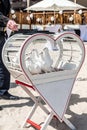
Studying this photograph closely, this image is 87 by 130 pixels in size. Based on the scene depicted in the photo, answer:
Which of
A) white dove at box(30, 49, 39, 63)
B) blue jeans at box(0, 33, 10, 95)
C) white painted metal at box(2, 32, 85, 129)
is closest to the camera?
white painted metal at box(2, 32, 85, 129)

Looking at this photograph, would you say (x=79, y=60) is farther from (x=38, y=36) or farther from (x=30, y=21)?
(x=30, y=21)

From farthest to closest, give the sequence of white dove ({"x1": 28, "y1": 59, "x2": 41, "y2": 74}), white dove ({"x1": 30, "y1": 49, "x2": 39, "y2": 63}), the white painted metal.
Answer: white dove ({"x1": 30, "y1": 49, "x2": 39, "y2": 63}) → white dove ({"x1": 28, "y1": 59, "x2": 41, "y2": 74}) → the white painted metal

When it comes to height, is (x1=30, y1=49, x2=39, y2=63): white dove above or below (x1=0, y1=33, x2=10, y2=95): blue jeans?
above

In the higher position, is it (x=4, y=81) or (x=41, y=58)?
(x=41, y=58)

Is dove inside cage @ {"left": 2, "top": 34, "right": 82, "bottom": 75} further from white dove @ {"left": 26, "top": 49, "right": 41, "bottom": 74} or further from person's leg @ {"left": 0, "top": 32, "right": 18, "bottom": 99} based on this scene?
person's leg @ {"left": 0, "top": 32, "right": 18, "bottom": 99}

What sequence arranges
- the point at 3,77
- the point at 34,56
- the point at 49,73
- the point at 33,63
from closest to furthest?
the point at 49,73 → the point at 33,63 → the point at 34,56 → the point at 3,77

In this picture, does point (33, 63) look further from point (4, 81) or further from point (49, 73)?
point (4, 81)

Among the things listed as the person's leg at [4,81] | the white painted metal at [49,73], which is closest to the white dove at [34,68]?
the white painted metal at [49,73]

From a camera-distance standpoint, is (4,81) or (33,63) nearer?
(33,63)

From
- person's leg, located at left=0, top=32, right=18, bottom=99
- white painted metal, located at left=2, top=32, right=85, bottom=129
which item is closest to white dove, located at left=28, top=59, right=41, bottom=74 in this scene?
white painted metal, located at left=2, top=32, right=85, bottom=129

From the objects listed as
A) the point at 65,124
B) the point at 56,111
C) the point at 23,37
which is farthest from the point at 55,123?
the point at 23,37

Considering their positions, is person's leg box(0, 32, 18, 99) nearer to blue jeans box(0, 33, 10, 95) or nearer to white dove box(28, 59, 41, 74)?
blue jeans box(0, 33, 10, 95)

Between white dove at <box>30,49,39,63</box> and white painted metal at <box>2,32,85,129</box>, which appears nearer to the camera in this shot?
white painted metal at <box>2,32,85,129</box>

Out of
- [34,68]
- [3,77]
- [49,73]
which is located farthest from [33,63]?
[3,77]
